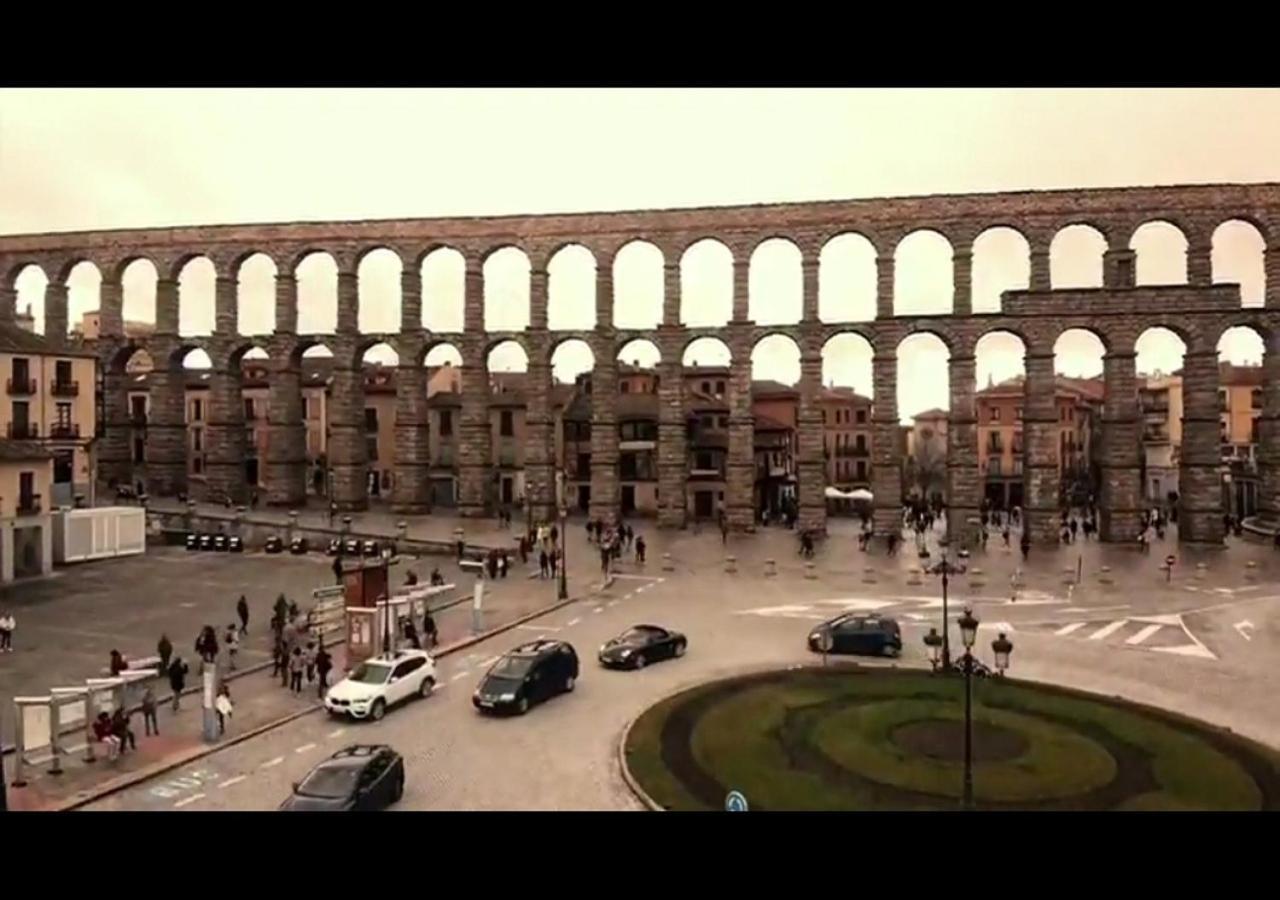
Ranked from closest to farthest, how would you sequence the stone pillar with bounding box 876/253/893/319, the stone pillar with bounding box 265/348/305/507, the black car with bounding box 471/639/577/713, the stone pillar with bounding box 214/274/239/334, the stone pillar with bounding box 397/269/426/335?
the black car with bounding box 471/639/577/713
the stone pillar with bounding box 876/253/893/319
the stone pillar with bounding box 265/348/305/507
the stone pillar with bounding box 397/269/426/335
the stone pillar with bounding box 214/274/239/334

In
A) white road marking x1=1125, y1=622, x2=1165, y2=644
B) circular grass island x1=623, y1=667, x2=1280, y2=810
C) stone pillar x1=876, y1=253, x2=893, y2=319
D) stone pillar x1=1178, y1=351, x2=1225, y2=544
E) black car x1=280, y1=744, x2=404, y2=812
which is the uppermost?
stone pillar x1=876, y1=253, x2=893, y2=319

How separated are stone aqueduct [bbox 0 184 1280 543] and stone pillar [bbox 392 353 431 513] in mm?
153

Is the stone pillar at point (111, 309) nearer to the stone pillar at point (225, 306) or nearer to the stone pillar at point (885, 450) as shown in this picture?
the stone pillar at point (225, 306)

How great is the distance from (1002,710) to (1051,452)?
38662 millimetres

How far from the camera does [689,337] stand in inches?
2552

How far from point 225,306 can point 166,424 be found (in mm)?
9307

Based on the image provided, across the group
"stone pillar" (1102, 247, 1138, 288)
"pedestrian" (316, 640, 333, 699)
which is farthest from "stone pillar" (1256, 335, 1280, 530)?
"pedestrian" (316, 640, 333, 699)

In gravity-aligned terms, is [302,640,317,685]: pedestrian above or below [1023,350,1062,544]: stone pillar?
below

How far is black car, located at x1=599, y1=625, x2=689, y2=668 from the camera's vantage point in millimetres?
27438

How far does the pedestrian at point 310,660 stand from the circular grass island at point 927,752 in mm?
9345

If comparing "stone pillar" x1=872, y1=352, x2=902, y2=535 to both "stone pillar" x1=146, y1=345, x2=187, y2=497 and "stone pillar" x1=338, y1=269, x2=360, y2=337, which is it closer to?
"stone pillar" x1=338, y1=269, x2=360, y2=337

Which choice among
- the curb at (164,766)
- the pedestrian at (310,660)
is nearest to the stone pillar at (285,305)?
the pedestrian at (310,660)

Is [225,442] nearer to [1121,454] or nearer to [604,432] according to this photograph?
[604,432]
